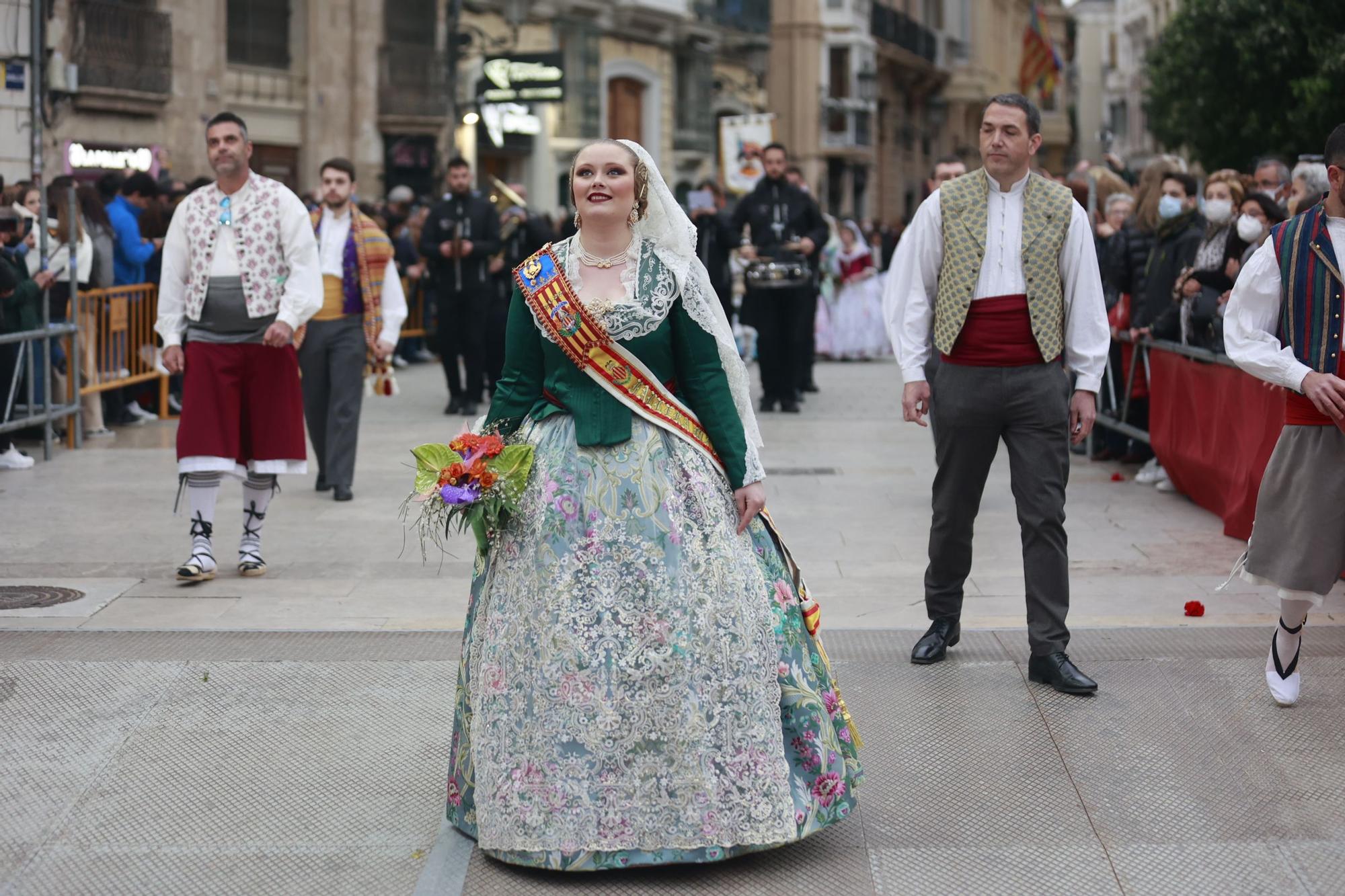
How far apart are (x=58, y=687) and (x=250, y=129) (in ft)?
65.8

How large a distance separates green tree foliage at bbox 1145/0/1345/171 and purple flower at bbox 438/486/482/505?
60.1 ft

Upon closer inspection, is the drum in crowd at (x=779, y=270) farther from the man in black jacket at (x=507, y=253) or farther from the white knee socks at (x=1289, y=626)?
the white knee socks at (x=1289, y=626)

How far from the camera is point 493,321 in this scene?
15055 millimetres

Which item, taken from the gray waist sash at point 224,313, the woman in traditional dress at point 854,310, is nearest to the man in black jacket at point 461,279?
the gray waist sash at point 224,313

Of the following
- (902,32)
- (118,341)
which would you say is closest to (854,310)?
(118,341)

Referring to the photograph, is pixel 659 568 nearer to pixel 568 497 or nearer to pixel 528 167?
pixel 568 497

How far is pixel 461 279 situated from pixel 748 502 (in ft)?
34.1

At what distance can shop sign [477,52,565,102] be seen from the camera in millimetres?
28344

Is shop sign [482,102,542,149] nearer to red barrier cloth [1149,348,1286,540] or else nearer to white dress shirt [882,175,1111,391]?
red barrier cloth [1149,348,1286,540]

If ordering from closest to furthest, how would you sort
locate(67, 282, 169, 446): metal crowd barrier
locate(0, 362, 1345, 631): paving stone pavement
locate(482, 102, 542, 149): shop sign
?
1. locate(0, 362, 1345, 631): paving stone pavement
2. locate(67, 282, 169, 446): metal crowd barrier
3. locate(482, 102, 542, 149): shop sign

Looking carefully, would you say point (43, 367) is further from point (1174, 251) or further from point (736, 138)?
point (736, 138)

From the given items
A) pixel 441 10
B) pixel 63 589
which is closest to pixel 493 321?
pixel 63 589

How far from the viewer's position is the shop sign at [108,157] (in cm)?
2136

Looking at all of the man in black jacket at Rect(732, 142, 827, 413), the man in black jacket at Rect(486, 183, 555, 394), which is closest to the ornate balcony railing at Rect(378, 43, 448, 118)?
the man in black jacket at Rect(486, 183, 555, 394)
